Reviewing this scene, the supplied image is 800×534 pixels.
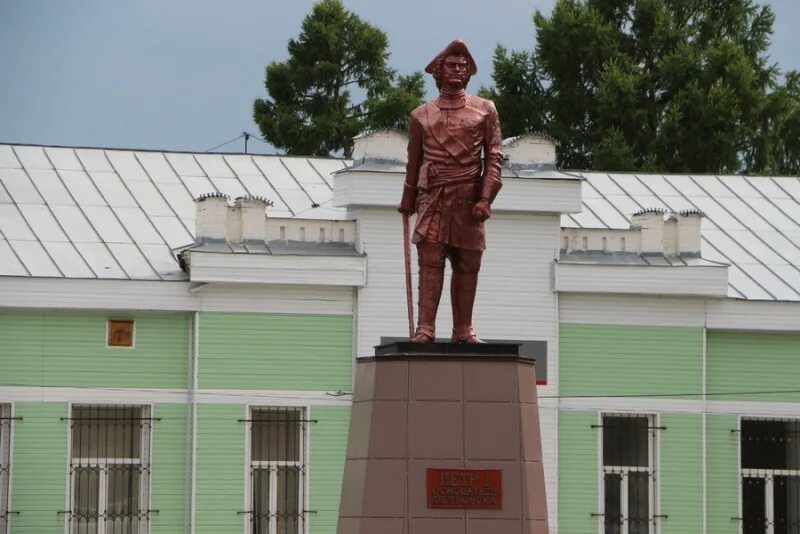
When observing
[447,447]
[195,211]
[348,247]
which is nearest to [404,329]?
[348,247]

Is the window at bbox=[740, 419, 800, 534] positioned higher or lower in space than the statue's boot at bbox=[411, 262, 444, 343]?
lower

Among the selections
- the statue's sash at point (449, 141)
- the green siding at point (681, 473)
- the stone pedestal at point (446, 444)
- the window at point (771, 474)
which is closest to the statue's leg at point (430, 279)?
→ the stone pedestal at point (446, 444)

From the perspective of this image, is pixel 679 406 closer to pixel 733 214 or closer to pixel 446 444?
pixel 733 214

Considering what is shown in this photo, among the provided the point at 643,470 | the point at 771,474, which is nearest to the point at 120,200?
the point at 643,470

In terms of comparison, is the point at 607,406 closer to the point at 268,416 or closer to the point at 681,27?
the point at 268,416

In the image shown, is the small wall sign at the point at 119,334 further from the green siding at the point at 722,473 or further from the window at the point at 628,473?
the green siding at the point at 722,473

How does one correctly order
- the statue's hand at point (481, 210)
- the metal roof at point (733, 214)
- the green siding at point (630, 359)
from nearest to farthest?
1. the statue's hand at point (481, 210)
2. the green siding at point (630, 359)
3. the metal roof at point (733, 214)

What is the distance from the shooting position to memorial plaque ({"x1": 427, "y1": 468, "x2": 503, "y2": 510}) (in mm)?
21844

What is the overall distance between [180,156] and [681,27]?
758 inches

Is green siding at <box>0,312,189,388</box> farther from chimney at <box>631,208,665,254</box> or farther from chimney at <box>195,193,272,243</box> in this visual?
chimney at <box>631,208,665,254</box>

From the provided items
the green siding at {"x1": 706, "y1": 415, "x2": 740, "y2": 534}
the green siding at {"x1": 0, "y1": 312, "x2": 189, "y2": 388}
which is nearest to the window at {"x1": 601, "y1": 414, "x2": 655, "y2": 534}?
the green siding at {"x1": 706, "y1": 415, "x2": 740, "y2": 534}

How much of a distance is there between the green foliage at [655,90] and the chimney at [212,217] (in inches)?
662

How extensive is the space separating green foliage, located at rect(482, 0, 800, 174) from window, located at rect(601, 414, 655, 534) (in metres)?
15.4

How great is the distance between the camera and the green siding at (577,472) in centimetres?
3092
